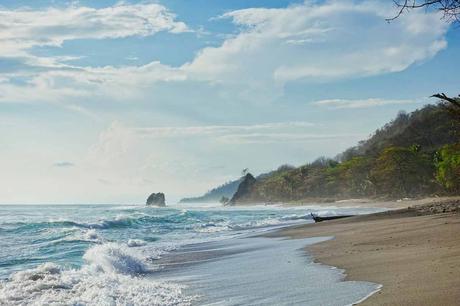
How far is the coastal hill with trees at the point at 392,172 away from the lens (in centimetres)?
8531

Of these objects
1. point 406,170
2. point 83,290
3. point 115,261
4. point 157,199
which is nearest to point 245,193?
point 157,199

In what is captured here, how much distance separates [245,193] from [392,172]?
308ft

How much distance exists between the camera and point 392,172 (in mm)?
95188

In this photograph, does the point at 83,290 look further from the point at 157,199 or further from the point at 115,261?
the point at 157,199

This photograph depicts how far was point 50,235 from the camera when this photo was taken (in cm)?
2720

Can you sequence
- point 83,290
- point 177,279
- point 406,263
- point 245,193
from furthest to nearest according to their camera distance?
point 245,193 → point 177,279 → point 83,290 → point 406,263

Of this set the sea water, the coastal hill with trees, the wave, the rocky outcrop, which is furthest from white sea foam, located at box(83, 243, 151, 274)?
the rocky outcrop

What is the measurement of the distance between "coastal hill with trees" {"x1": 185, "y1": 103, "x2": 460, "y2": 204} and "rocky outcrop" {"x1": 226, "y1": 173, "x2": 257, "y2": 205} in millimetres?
348

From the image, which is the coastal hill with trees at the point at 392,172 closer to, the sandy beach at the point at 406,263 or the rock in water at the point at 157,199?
the rock in water at the point at 157,199

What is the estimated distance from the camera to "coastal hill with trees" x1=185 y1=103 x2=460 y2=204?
8531cm

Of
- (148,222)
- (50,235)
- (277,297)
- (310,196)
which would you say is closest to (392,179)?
(310,196)

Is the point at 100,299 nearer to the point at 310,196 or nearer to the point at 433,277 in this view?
the point at 433,277

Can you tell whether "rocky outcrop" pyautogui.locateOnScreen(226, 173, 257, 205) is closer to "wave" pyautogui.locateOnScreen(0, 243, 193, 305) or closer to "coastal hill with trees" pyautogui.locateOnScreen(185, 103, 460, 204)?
"coastal hill with trees" pyautogui.locateOnScreen(185, 103, 460, 204)

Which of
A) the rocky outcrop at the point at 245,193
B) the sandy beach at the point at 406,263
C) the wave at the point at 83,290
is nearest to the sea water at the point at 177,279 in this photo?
the wave at the point at 83,290
